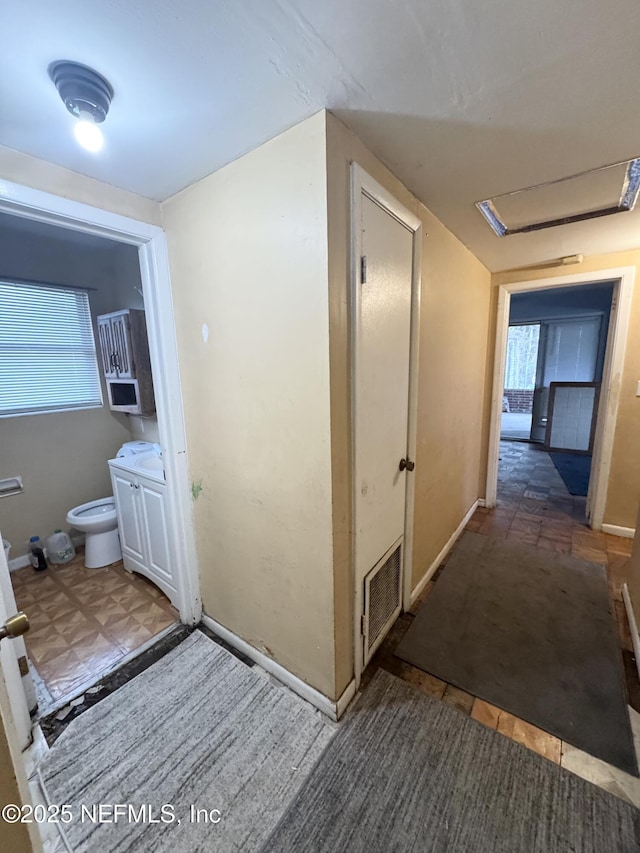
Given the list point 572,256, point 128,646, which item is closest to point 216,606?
point 128,646

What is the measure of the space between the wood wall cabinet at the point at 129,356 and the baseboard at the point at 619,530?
12.6 feet

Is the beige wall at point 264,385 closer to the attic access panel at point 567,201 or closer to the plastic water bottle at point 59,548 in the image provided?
the attic access panel at point 567,201

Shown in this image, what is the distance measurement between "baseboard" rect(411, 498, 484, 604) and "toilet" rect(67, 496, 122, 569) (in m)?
2.16

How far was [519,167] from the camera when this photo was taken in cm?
137

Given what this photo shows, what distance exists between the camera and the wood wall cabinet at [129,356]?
94.0 inches

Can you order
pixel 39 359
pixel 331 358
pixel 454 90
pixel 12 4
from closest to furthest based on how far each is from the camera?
1. pixel 12 4
2. pixel 454 90
3. pixel 331 358
4. pixel 39 359

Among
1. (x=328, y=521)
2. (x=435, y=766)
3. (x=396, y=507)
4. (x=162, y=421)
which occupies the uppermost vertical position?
(x=162, y=421)

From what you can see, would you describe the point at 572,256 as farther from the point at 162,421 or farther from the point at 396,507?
the point at 162,421

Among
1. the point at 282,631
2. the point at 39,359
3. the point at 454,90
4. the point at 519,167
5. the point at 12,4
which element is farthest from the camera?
the point at 39,359

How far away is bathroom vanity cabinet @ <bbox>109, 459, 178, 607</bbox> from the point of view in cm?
196

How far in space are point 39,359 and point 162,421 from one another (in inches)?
65.5

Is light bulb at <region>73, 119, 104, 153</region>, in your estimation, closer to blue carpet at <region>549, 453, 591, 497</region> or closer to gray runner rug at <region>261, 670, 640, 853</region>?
gray runner rug at <region>261, 670, 640, 853</region>

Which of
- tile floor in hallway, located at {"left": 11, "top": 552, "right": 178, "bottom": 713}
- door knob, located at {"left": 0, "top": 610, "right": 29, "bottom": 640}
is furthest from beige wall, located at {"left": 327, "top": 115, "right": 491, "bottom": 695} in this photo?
tile floor in hallway, located at {"left": 11, "top": 552, "right": 178, "bottom": 713}

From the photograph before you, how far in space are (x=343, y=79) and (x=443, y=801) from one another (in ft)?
7.42
